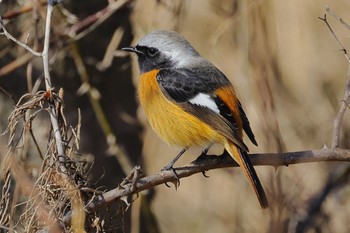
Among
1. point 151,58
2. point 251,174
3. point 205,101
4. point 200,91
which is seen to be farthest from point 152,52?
point 251,174

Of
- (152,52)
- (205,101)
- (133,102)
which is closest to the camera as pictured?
(205,101)

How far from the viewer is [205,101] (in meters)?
4.95

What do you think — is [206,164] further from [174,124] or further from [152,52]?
[152,52]

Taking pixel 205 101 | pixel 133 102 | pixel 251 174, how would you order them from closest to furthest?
pixel 251 174, pixel 205 101, pixel 133 102

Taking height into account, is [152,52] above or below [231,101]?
above

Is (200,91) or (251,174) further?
(200,91)

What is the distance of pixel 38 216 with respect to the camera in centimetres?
357

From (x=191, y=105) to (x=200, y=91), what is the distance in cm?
13

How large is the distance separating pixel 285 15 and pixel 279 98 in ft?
4.50

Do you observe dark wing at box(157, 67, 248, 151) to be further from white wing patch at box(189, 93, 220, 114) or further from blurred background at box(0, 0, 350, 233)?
blurred background at box(0, 0, 350, 233)

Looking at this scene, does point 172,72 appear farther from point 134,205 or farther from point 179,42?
point 134,205

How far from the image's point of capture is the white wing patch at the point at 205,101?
4.87 metres

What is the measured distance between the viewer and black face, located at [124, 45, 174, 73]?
5.44 meters

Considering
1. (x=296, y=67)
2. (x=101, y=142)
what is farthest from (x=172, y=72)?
(x=296, y=67)
